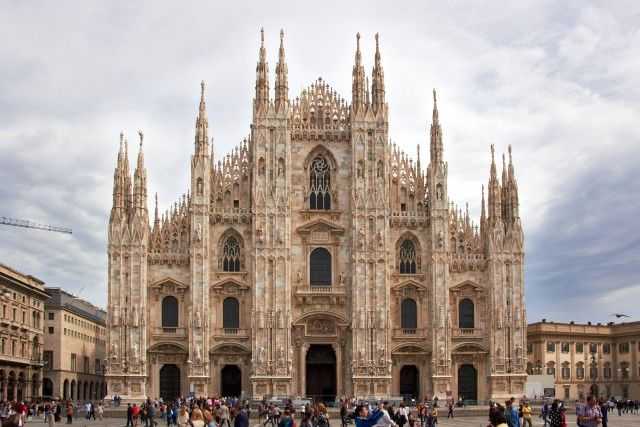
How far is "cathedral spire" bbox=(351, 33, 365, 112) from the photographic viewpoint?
72.2 meters

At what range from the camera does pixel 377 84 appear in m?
72.8

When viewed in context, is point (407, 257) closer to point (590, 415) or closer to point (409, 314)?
point (409, 314)

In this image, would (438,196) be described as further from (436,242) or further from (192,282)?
(192,282)

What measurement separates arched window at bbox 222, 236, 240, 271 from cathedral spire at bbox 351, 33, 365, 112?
42.6ft

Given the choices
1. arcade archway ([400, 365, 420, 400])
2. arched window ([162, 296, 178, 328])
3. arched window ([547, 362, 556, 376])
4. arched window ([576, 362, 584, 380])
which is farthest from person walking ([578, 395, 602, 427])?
arched window ([576, 362, 584, 380])

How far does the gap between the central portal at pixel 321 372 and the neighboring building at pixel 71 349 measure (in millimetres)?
31892

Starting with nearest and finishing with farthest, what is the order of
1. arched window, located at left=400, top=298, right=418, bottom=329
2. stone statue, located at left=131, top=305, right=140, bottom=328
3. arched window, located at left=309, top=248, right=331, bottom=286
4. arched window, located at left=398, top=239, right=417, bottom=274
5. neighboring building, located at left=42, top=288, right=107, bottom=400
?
stone statue, located at left=131, top=305, right=140, bottom=328
arched window, located at left=309, top=248, right=331, bottom=286
arched window, located at left=400, top=298, right=418, bottom=329
arched window, located at left=398, top=239, right=417, bottom=274
neighboring building, located at left=42, top=288, right=107, bottom=400

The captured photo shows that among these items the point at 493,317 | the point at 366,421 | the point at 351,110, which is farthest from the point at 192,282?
the point at 366,421

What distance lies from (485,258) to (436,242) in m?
4.05

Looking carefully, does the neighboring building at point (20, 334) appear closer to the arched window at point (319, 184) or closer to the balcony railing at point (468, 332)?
the arched window at point (319, 184)

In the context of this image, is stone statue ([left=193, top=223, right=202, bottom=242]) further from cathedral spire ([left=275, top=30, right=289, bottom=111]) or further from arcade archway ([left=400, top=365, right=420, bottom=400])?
arcade archway ([left=400, top=365, right=420, bottom=400])

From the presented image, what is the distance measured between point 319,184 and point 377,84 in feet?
27.7

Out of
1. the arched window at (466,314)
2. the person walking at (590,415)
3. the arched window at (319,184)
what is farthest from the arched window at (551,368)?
the person walking at (590,415)

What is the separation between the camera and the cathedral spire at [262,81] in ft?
234
